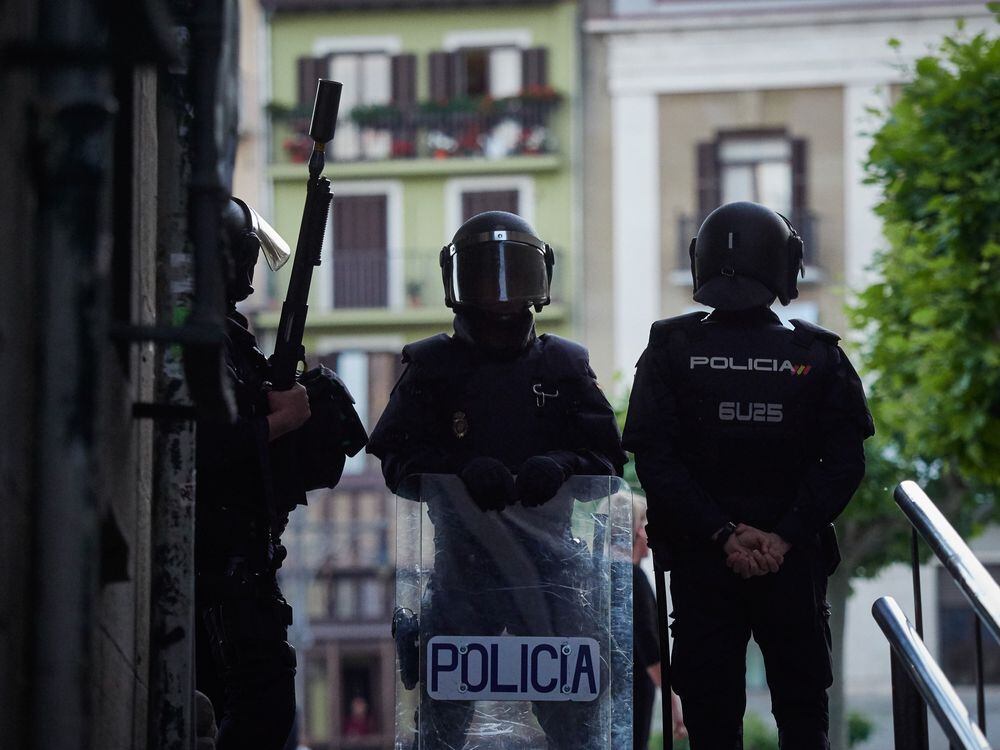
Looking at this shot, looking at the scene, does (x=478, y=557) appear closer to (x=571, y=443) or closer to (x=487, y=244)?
(x=571, y=443)

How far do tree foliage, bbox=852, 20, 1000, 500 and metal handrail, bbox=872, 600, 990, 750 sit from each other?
768 centimetres

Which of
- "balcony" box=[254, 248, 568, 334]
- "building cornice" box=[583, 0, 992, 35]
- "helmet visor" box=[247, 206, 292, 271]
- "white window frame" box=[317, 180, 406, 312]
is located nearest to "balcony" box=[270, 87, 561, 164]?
"white window frame" box=[317, 180, 406, 312]

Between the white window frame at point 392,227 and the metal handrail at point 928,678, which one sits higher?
the white window frame at point 392,227

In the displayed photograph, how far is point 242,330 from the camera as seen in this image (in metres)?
4.68

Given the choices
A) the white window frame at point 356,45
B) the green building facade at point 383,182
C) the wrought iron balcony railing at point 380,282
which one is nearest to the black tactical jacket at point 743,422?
the green building facade at point 383,182

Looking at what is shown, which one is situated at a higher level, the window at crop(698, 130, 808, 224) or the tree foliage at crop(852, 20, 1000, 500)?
the window at crop(698, 130, 808, 224)

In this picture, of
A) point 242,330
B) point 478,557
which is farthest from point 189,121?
point 478,557

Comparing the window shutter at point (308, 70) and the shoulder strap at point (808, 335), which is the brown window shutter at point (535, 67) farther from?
the shoulder strap at point (808, 335)

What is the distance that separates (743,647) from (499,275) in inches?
45.9

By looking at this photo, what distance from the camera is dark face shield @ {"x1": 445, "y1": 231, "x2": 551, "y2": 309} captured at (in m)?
4.86

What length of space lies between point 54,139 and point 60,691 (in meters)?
0.76

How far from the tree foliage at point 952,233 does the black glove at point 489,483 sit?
7.94 meters

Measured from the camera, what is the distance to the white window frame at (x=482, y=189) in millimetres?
31281

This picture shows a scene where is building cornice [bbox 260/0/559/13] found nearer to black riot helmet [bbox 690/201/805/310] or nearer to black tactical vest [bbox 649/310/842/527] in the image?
black riot helmet [bbox 690/201/805/310]
